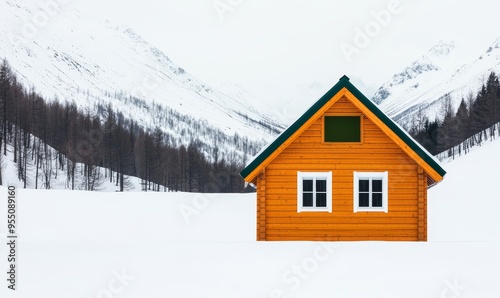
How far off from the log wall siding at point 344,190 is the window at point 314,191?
16 centimetres

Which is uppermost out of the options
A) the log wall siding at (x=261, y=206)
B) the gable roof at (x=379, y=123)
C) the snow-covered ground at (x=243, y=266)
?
the gable roof at (x=379, y=123)

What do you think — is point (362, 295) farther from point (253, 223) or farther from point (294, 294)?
point (253, 223)

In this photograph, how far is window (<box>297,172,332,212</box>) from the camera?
21.3m

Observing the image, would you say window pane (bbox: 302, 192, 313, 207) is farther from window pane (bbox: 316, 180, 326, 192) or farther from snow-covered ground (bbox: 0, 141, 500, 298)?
snow-covered ground (bbox: 0, 141, 500, 298)

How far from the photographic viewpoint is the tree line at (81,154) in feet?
256

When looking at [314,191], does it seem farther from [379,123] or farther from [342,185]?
[379,123]

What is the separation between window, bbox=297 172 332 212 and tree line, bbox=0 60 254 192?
53974mm

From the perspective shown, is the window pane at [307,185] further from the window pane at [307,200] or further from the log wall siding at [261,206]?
the log wall siding at [261,206]

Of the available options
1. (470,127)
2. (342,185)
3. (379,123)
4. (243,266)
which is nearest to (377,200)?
(342,185)

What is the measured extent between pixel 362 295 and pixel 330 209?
30.2ft

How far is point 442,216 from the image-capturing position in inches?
1502

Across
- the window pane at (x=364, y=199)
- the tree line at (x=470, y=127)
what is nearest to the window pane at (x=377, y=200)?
the window pane at (x=364, y=199)

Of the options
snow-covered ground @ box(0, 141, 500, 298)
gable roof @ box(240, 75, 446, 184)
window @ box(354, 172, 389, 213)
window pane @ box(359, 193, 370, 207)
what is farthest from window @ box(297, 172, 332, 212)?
snow-covered ground @ box(0, 141, 500, 298)

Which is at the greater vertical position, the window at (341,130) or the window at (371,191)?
the window at (341,130)
